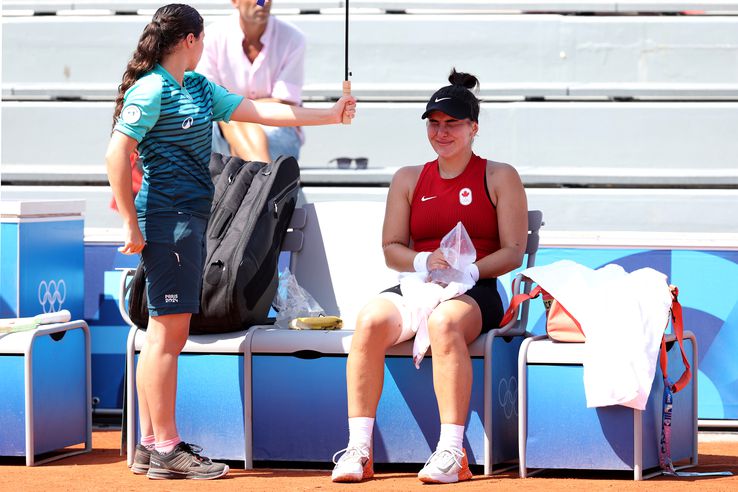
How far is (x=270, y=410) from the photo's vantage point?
4.49 metres

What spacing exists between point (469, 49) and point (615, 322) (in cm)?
294

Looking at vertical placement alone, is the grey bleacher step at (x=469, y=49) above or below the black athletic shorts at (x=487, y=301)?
above

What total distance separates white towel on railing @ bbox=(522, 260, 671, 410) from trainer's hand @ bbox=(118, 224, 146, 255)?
50.3 inches

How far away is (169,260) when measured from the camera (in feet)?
13.6

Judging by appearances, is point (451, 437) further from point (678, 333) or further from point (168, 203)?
point (168, 203)

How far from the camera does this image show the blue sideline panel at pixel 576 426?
4145 mm

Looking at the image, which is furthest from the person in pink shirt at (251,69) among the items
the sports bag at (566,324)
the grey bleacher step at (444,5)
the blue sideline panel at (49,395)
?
the sports bag at (566,324)

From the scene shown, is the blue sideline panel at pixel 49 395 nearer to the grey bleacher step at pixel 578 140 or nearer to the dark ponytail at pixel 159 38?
the dark ponytail at pixel 159 38

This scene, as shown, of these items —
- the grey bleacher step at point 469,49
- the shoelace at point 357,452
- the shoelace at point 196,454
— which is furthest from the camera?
the grey bleacher step at point 469,49

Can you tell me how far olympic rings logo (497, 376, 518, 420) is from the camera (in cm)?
437

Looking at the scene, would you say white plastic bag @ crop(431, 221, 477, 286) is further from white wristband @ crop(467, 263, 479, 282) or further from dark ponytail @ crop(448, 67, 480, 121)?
dark ponytail @ crop(448, 67, 480, 121)

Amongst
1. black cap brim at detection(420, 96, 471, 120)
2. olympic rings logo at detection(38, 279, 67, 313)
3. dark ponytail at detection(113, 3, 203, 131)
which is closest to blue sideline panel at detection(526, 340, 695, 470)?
black cap brim at detection(420, 96, 471, 120)

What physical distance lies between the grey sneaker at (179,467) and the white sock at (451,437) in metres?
0.73

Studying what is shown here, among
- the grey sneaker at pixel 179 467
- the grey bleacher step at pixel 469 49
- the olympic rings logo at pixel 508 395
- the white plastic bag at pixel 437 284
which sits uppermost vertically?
the grey bleacher step at pixel 469 49
